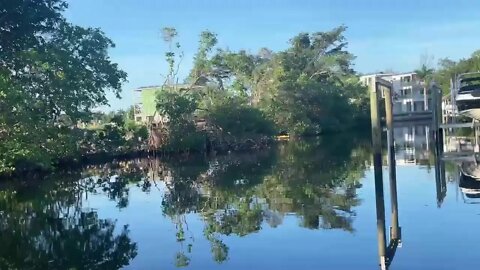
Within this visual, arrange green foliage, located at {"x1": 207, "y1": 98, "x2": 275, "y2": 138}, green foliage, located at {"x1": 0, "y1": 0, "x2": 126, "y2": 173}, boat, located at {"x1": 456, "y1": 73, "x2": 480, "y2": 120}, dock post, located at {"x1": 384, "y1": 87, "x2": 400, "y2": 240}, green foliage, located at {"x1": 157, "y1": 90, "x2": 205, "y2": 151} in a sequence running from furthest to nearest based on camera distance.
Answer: green foliage, located at {"x1": 207, "y1": 98, "x2": 275, "y2": 138}
green foliage, located at {"x1": 157, "y1": 90, "x2": 205, "y2": 151}
green foliage, located at {"x1": 0, "y1": 0, "x2": 126, "y2": 173}
boat, located at {"x1": 456, "y1": 73, "x2": 480, "y2": 120}
dock post, located at {"x1": 384, "y1": 87, "x2": 400, "y2": 240}

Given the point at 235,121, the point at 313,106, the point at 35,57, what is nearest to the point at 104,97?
the point at 35,57

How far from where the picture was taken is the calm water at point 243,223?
7859 millimetres

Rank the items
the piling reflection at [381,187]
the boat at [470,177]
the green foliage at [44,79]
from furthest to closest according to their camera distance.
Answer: the green foliage at [44,79] < the boat at [470,177] < the piling reflection at [381,187]

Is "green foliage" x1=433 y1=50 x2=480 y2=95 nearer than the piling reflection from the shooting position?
No

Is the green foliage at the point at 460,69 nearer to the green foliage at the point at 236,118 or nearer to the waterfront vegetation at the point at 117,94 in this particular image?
the waterfront vegetation at the point at 117,94

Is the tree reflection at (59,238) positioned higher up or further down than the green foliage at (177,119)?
further down

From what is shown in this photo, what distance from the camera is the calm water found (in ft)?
25.8

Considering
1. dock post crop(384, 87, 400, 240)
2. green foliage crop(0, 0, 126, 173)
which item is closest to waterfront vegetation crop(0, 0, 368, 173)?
green foliage crop(0, 0, 126, 173)

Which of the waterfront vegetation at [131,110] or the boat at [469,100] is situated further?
the waterfront vegetation at [131,110]

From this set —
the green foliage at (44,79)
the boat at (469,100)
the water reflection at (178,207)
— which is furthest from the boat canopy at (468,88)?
the green foliage at (44,79)

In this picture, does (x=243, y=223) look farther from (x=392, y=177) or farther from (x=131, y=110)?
(x=131, y=110)

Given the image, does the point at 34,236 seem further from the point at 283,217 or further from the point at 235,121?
the point at 235,121

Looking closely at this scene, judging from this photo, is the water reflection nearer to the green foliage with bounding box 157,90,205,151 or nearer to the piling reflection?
the piling reflection

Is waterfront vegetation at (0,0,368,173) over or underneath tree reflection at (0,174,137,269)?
over
